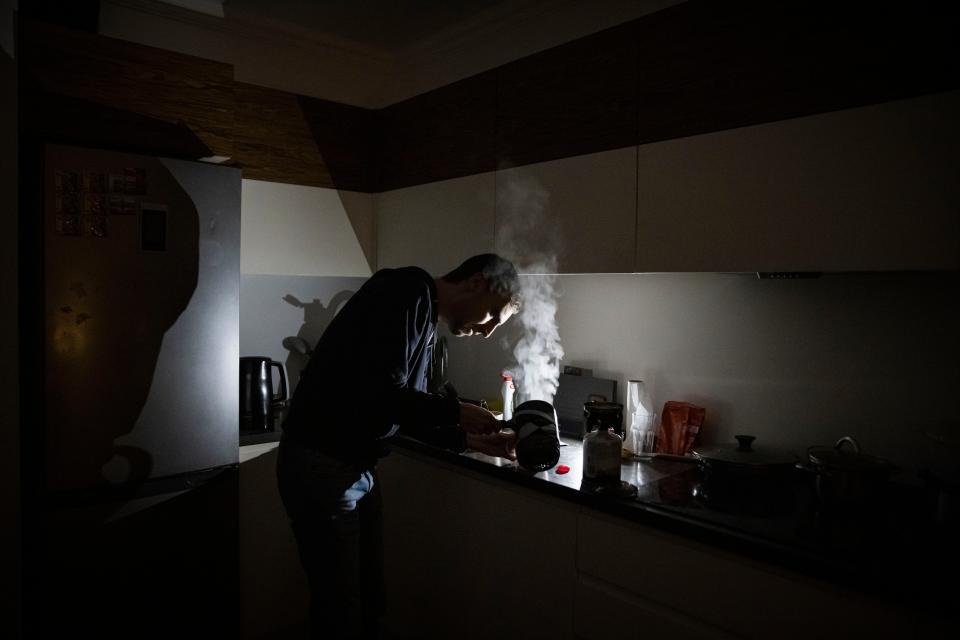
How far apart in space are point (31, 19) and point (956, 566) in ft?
9.35

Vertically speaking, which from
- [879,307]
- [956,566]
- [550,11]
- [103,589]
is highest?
[550,11]

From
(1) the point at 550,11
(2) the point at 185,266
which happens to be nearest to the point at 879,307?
(1) the point at 550,11

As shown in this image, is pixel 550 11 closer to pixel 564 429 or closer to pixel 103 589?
pixel 564 429

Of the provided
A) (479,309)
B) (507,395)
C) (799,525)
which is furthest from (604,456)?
(507,395)

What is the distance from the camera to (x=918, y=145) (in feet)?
4.93

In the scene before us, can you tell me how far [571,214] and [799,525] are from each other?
115 cm

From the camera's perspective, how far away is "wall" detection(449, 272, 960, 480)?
6.06 ft

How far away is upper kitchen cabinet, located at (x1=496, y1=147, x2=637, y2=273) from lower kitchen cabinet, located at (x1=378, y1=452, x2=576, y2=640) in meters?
0.77

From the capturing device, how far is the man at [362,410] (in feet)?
6.48

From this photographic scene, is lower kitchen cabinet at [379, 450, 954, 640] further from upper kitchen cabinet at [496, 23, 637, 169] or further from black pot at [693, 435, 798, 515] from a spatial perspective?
upper kitchen cabinet at [496, 23, 637, 169]

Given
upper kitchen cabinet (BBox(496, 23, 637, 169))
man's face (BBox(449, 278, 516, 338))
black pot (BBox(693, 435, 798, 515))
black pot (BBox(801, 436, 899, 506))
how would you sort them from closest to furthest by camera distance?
black pot (BBox(801, 436, 899, 506)) < black pot (BBox(693, 435, 798, 515)) < upper kitchen cabinet (BBox(496, 23, 637, 169)) < man's face (BBox(449, 278, 516, 338))

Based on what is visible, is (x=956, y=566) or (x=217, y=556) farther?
(x=217, y=556)

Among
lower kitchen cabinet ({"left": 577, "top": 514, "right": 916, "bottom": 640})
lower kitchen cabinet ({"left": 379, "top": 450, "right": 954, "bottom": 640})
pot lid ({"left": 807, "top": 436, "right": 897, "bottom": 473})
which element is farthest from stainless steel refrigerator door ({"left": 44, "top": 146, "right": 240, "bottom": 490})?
pot lid ({"left": 807, "top": 436, "right": 897, "bottom": 473})

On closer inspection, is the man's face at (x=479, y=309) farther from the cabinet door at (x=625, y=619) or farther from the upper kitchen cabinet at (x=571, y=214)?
the cabinet door at (x=625, y=619)
